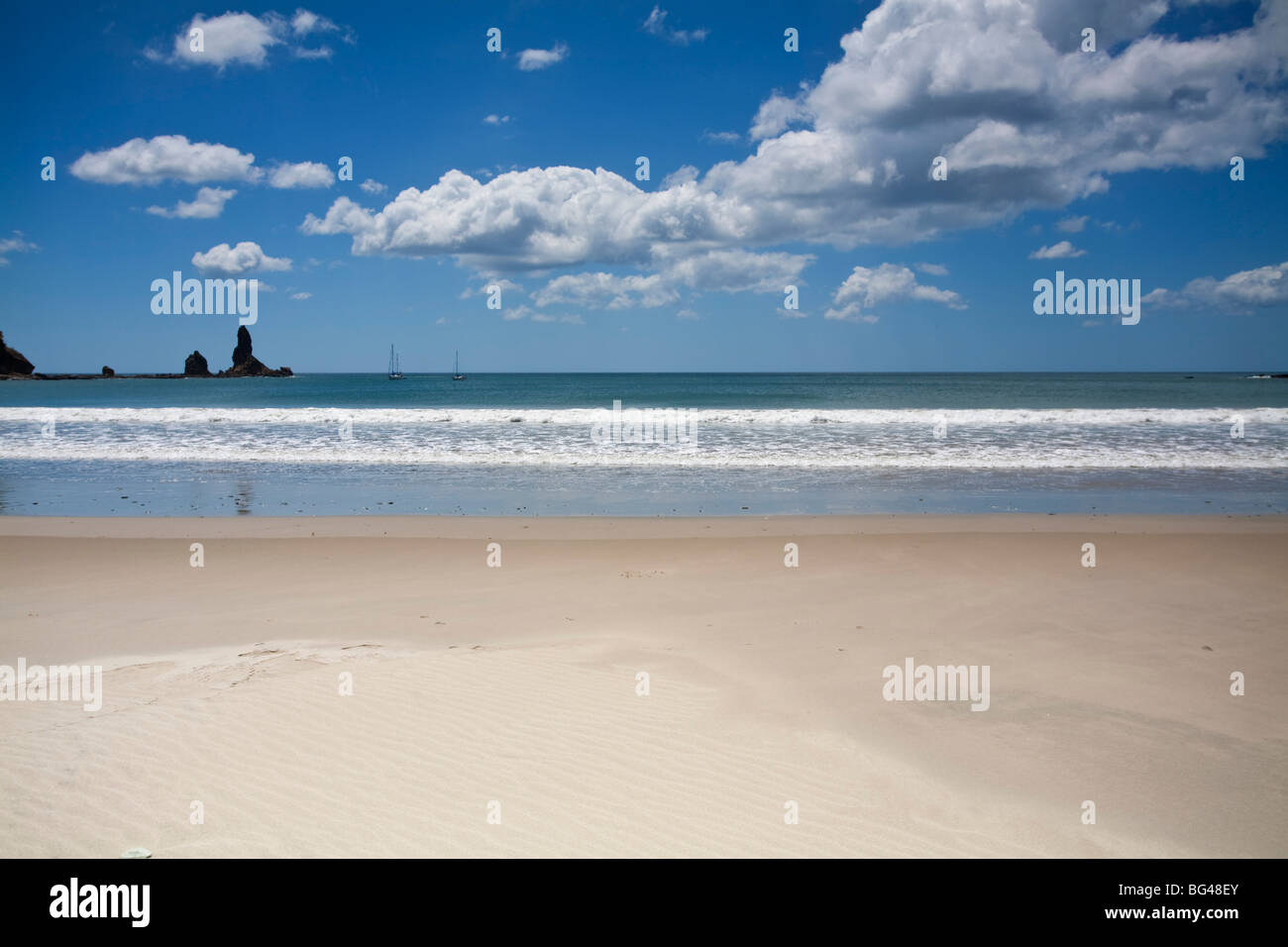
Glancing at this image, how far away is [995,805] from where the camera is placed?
374 centimetres

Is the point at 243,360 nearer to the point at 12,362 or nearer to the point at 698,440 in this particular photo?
the point at 12,362

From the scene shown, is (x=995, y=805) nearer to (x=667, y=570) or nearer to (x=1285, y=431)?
(x=667, y=570)

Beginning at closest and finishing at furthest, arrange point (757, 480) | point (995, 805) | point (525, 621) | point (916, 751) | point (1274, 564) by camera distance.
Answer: point (995, 805)
point (916, 751)
point (525, 621)
point (1274, 564)
point (757, 480)

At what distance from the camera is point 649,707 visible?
495 centimetres

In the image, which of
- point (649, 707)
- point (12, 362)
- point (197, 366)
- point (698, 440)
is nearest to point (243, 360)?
point (197, 366)

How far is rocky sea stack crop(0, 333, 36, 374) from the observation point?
11469 cm

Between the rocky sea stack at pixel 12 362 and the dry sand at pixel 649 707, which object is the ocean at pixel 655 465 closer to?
the dry sand at pixel 649 707

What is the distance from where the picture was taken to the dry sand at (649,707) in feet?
11.6

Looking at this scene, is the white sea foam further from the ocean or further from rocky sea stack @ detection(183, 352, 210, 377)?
rocky sea stack @ detection(183, 352, 210, 377)

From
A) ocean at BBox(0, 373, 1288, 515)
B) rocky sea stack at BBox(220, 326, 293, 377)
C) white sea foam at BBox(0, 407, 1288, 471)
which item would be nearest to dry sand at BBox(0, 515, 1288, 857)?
ocean at BBox(0, 373, 1288, 515)

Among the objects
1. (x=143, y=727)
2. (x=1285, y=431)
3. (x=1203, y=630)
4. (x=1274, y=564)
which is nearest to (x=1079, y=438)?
(x=1285, y=431)

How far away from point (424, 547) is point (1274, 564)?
35.4 ft

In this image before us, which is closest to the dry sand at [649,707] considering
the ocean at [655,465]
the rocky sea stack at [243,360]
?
the ocean at [655,465]

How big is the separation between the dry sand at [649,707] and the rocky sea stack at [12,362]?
468 ft
